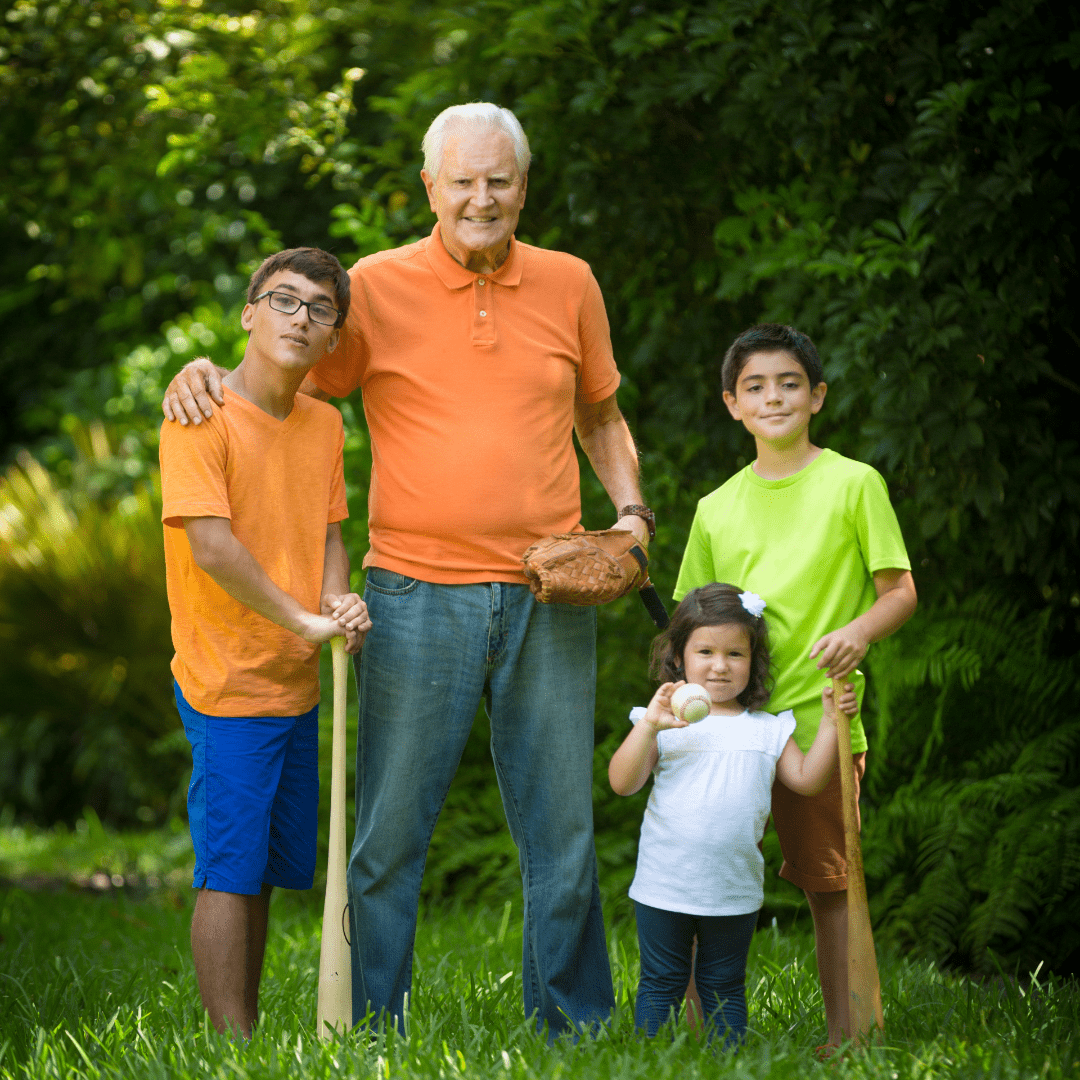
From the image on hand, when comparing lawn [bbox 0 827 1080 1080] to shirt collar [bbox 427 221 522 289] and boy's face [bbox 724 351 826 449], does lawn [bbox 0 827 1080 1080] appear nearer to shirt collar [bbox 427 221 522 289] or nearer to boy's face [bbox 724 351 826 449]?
boy's face [bbox 724 351 826 449]

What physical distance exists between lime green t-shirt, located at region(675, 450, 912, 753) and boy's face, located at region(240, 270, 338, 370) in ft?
3.38

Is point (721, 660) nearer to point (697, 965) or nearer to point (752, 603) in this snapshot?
point (752, 603)

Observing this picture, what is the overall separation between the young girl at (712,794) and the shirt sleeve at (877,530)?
251 mm

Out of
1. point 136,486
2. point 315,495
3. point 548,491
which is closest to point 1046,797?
point 548,491

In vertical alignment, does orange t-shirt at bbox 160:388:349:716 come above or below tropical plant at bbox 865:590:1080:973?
above

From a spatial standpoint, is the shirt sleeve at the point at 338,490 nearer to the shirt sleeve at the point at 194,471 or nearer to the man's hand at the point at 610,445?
the shirt sleeve at the point at 194,471

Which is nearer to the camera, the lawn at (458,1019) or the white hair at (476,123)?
the lawn at (458,1019)

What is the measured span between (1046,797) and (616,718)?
1.44 m

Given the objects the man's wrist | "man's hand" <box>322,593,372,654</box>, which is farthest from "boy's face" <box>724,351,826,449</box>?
"man's hand" <box>322,593,372,654</box>

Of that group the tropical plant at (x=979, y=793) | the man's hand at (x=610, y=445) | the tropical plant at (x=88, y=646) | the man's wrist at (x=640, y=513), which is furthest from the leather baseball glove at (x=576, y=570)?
the tropical plant at (x=88, y=646)

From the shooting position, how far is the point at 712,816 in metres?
2.57

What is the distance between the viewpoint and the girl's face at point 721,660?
2598 millimetres

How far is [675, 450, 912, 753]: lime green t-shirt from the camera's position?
2.62 metres

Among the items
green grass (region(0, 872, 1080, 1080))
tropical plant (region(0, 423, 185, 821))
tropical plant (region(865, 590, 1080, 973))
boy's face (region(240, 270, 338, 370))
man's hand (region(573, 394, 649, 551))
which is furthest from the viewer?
tropical plant (region(0, 423, 185, 821))
